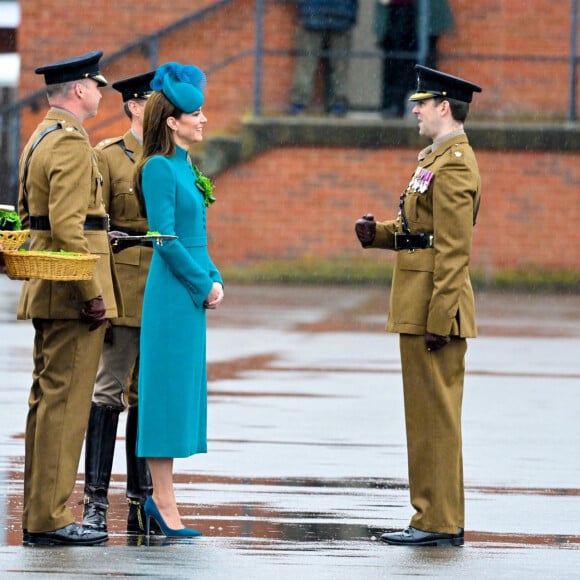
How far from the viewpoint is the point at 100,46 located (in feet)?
75.0

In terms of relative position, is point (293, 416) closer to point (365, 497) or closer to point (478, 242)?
point (365, 497)

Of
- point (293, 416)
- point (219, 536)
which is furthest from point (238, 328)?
point (219, 536)

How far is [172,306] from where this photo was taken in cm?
712

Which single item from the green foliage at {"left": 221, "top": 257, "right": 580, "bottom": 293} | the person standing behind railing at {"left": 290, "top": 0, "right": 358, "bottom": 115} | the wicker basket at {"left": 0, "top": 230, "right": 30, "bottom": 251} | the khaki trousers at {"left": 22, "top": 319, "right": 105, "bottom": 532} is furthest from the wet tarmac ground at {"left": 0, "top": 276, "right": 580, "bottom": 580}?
the person standing behind railing at {"left": 290, "top": 0, "right": 358, "bottom": 115}

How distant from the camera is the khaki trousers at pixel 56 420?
6.84 meters

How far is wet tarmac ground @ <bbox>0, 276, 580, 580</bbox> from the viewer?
6.65m

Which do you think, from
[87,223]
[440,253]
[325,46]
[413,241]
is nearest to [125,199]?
[87,223]

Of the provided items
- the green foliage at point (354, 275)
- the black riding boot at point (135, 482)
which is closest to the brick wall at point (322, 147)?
the green foliage at point (354, 275)

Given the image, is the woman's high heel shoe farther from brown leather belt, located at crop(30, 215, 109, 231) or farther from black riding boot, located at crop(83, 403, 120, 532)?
brown leather belt, located at crop(30, 215, 109, 231)

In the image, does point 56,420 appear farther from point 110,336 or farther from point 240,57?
point 240,57

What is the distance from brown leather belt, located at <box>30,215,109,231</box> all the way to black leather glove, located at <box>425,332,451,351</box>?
1388 mm

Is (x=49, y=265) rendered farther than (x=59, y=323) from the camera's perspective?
No

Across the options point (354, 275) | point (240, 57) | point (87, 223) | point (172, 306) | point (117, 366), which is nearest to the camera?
point (87, 223)

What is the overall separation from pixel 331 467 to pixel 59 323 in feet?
8.54
